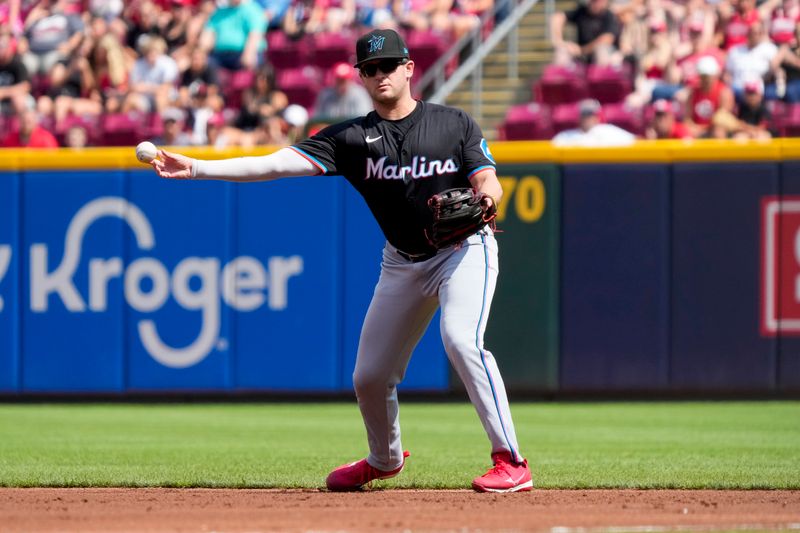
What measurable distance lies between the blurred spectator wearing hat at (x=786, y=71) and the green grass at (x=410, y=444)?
9.76 ft

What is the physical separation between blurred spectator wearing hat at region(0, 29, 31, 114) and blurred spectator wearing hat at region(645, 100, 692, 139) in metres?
6.48

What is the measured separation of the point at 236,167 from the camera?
5418 millimetres

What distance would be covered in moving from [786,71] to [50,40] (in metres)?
7.91

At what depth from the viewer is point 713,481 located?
580 centimetres

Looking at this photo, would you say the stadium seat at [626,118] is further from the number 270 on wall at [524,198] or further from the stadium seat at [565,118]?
the number 270 on wall at [524,198]

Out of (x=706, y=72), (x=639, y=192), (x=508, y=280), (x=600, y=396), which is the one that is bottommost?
(x=600, y=396)

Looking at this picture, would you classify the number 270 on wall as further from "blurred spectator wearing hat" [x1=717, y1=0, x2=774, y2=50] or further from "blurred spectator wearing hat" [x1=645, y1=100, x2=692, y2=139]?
"blurred spectator wearing hat" [x1=717, y1=0, x2=774, y2=50]

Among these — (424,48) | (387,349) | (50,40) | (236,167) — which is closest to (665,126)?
(424,48)

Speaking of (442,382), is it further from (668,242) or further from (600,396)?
(668,242)

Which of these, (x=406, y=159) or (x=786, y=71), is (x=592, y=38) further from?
(x=406, y=159)

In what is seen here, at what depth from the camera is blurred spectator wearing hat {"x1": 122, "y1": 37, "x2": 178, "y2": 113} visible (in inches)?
537

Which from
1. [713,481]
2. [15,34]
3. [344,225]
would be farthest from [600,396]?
[15,34]

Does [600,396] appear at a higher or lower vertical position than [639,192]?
lower

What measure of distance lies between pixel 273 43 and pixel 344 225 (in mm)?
4277
